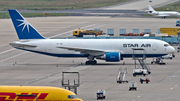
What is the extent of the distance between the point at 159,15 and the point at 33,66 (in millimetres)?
106309

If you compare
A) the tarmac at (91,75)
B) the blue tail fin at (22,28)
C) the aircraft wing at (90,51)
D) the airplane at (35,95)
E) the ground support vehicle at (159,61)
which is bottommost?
the tarmac at (91,75)

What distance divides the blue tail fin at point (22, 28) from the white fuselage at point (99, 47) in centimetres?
104

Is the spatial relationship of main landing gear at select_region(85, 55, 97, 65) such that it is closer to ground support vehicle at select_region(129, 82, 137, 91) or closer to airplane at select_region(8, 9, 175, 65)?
airplane at select_region(8, 9, 175, 65)

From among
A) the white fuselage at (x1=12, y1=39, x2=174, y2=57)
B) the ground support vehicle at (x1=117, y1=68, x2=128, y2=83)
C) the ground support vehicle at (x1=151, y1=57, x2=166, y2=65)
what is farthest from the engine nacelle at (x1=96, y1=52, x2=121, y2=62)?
the ground support vehicle at (x1=151, y1=57, x2=166, y2=65)

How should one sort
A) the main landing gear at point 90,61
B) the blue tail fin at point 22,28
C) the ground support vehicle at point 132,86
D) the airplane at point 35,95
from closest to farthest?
the airplane at point 35,95, the ground support vehicle at point 132,86, the main landing gear at point 90,61, the blue tail fin at point 22,28

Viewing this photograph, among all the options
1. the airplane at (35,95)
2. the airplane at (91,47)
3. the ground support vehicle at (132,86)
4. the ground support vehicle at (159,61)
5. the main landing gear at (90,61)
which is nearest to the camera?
the airplane at (35,95)

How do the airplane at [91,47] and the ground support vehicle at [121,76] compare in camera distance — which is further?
the airplane at [91,47]

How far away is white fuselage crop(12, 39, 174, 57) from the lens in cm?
6209

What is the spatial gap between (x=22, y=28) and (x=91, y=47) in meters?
11.9

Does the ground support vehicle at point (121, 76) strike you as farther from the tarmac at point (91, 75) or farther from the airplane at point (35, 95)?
the airplane at point (35, 95)

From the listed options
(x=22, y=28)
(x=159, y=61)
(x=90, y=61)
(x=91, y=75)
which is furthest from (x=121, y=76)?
(x=22, y=28)

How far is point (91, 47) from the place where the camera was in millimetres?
62938

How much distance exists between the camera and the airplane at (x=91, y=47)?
62031mm

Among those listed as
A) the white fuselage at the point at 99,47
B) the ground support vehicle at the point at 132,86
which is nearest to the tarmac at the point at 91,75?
the ground support vehicle at the point at 132,86
